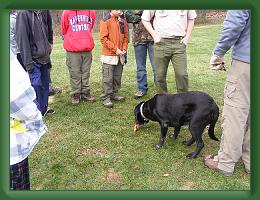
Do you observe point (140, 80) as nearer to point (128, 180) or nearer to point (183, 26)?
point (183, 26)

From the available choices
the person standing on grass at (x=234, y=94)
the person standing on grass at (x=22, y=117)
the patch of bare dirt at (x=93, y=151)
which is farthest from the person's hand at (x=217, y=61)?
the person standing on grass at (x=22, y=117)

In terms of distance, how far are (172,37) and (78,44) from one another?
56.8 inches

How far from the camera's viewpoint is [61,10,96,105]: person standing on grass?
16.2ft

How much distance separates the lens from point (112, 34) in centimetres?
505

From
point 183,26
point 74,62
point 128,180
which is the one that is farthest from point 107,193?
point 74,62

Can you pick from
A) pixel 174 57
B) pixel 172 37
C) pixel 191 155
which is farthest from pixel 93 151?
pixel 172 37

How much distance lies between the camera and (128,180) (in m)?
3.31

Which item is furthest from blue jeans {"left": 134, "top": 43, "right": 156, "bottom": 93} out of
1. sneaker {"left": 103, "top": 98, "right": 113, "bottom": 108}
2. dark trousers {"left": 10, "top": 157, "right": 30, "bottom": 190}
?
dark trousers {"left": 10, "top": 157, "right": 30, "bottom": 190}

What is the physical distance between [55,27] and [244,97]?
38.8 ft

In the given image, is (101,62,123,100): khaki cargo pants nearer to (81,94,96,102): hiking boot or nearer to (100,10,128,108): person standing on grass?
(100,10,128,108): person standing on grass

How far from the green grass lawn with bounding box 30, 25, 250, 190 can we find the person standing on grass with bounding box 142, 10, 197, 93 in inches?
30.9

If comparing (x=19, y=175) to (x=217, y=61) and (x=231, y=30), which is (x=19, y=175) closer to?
(x=231, y=30)

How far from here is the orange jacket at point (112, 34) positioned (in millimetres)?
4988

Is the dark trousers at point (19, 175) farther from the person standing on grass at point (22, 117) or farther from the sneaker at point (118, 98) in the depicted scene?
the sneaker at point (118, 98)
